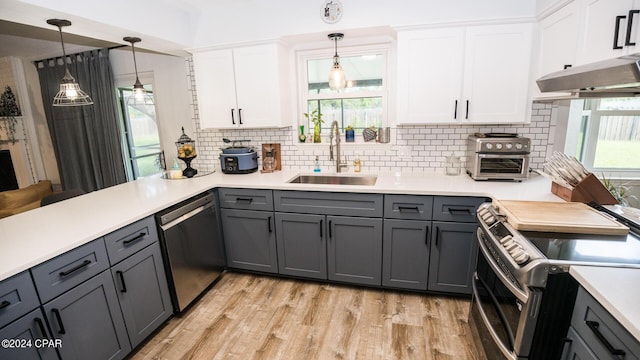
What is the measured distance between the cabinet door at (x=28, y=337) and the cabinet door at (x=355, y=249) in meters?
1.80

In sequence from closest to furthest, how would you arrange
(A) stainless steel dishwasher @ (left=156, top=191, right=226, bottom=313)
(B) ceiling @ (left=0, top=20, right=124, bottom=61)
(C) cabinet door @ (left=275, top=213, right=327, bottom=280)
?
(A) stainless steel dishwasher @ (left=156, top=191, right=226, bottom=313) → (C) cabinet door @ (left=275, top=213, right=327, bottom=280) → (B) ceiling @ (left=0, top=20, right=124, bottom=61)

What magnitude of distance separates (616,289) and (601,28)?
1.39 m

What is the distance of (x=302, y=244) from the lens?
8.73 feet

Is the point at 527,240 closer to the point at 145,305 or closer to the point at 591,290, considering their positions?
the point at 591,290

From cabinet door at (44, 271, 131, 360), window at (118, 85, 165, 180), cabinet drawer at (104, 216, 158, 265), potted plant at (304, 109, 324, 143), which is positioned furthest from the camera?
window at (118, 85, 165, 180)

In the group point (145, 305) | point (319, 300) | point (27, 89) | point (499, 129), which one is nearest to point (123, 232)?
point (145, 305)

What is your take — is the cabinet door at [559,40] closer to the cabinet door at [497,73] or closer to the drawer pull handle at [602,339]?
the cabinet door at [497,73]

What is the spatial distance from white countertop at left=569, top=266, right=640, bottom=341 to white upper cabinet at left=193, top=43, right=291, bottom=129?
7.93 ft

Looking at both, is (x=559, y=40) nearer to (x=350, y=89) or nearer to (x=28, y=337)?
(x=350, y=89)

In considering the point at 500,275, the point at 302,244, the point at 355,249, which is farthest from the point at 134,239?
the point at 500,275

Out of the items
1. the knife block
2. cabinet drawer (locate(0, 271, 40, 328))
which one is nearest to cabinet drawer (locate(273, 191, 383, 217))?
the knife block

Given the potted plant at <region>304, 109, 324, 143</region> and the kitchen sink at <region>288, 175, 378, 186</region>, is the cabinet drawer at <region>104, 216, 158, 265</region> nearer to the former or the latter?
the kitchen sink at <region>288, 175, 378, 186</region>

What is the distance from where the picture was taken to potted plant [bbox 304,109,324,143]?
315cm

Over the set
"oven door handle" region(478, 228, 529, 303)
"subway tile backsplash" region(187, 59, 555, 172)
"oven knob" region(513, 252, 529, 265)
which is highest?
"subway tile backsplash" region(187, 59, 555, 172)
